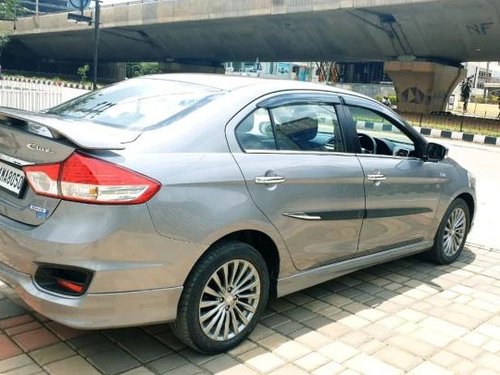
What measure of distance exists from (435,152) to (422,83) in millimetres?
25585

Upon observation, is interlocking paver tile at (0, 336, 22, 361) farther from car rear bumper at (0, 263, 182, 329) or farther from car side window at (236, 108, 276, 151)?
car side window at (236, 108, 276, 151)

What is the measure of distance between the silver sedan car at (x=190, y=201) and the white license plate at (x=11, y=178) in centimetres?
1

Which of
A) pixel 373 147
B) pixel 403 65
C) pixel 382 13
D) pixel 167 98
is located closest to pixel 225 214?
pixel 167 98

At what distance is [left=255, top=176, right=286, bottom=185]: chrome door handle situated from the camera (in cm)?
310

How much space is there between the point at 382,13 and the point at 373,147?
2362 cm

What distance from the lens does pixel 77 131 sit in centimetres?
268

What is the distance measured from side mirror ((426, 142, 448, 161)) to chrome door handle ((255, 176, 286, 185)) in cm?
189

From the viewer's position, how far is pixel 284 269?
11.1ft

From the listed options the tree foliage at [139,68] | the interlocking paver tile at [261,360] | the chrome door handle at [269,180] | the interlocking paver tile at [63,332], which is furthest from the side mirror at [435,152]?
the tree foliage at [139,68]

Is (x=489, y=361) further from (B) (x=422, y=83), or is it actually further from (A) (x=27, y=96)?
(B) (x=422, y=83)

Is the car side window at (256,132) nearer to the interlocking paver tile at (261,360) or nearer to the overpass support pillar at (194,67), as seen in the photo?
the interlocking paver tile at (261,360)

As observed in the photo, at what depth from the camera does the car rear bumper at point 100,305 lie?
2557 mm

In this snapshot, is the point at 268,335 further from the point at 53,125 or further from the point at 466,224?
the point at 466,224

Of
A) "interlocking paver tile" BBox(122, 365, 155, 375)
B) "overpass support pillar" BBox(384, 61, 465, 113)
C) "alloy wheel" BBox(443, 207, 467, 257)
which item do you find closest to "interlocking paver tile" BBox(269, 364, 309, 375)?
"interlocking paver tile" BBox(122, 365, 155, 375)
